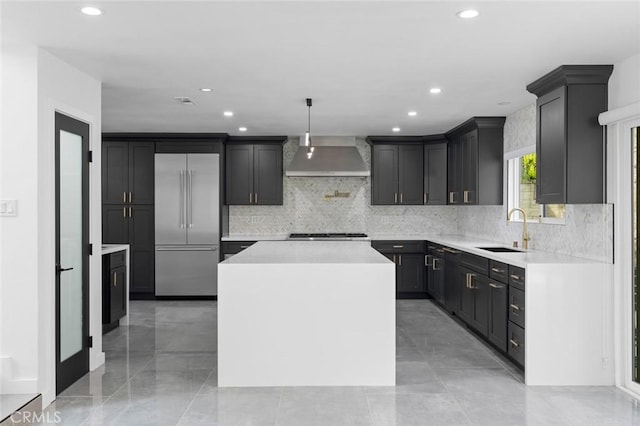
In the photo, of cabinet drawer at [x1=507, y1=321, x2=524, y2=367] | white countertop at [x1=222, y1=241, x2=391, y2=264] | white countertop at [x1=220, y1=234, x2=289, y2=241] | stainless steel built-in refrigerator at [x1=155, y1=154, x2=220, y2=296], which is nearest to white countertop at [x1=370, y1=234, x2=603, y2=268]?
cabinet drawer at [x1=507, y1=321, x2=524, y2=367]

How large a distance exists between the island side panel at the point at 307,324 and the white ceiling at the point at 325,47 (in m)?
1.53

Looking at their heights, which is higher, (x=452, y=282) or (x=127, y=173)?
(x=127, y=173)

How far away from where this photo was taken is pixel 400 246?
7.24 metres

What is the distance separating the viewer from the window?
4996mm

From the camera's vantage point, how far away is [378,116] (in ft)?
19.3

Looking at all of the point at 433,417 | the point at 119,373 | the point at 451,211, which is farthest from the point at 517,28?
the point at 451,211

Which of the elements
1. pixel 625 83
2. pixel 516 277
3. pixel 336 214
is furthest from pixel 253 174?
pixel 625 83

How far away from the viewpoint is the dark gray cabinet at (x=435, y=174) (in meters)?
7.32

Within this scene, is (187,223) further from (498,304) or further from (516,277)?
(516,277)

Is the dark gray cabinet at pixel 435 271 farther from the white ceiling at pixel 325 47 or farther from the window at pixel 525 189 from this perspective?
the white ceiling at pixel 325 47

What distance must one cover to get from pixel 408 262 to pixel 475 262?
2098 millimetres

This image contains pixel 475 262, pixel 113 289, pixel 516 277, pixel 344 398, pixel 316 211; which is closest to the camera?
pixel 344 398

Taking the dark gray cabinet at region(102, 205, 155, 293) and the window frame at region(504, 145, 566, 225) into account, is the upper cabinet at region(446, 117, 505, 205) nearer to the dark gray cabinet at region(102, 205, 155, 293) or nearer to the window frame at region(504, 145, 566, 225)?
the window frame at region(504, 145, 566, 225)

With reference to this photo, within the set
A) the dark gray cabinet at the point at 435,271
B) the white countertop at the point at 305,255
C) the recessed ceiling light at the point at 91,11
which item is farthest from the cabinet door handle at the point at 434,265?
the recessed ceiling light at the point at 91,11
